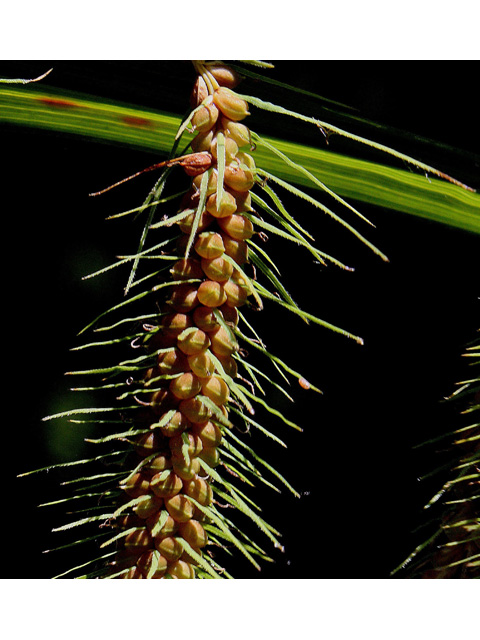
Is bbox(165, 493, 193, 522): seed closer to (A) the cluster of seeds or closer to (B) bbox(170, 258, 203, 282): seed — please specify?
(A) the cluster of seeds

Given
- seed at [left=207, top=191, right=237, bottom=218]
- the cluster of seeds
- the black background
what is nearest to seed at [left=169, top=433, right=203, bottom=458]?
the cluster of seeds

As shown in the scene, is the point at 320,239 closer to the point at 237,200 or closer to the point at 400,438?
the point at 400,438

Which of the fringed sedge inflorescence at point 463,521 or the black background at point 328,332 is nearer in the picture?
the fringed sedge inflorescence at point 463,521

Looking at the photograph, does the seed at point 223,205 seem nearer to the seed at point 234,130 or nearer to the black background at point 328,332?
the seed at point 234,130

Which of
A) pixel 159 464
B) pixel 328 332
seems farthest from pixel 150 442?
pixel 328 332

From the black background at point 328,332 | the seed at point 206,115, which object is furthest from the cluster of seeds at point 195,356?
the black background at point 328,332

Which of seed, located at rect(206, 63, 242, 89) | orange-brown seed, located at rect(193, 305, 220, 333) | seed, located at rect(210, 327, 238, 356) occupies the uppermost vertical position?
seed, located at rect(206, 63, 242, 89)
